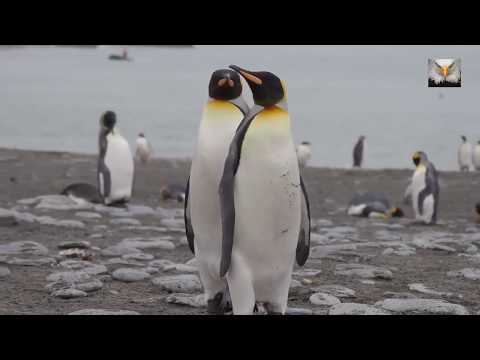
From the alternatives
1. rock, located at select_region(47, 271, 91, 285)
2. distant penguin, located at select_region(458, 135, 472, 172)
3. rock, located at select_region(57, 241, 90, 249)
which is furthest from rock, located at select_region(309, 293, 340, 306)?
distant penguin, located at select_region(458, 135, 472, 172)

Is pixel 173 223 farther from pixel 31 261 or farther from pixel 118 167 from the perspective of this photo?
pixel 31 261

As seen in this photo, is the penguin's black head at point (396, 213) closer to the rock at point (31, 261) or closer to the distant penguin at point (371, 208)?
the distant penguin at point (371, 208)

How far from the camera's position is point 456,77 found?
10.0 feet

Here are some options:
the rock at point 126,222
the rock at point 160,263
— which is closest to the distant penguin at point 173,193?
the rock at point 126,222

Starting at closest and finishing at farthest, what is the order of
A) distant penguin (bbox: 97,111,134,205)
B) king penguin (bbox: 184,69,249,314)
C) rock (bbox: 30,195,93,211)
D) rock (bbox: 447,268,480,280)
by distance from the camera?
1. king penguin (bbox: 184,69,249,314)
2. rock (bbox: 447,268,480,280)
3. rock (bbox: 30,195,93,211)
4. distant penguin (bbox: 97,111,134,205)

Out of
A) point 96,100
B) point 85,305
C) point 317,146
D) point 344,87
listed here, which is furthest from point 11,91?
point 85,305

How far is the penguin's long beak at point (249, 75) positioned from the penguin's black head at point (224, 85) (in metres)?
0.22

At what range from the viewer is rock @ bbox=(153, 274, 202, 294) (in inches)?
124

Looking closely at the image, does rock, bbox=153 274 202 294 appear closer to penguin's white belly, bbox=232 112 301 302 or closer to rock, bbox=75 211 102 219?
penguin's white belly, bbox=232 112 301 302

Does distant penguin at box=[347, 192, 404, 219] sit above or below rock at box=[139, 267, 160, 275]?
below

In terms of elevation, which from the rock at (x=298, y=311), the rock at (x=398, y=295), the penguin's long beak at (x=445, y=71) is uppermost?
the penguin's long beak at (x=445, y=71)

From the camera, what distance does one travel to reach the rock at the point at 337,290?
121 inches

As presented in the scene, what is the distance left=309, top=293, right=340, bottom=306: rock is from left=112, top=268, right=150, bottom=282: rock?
0.82 metres

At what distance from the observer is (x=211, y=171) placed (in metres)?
2.61
